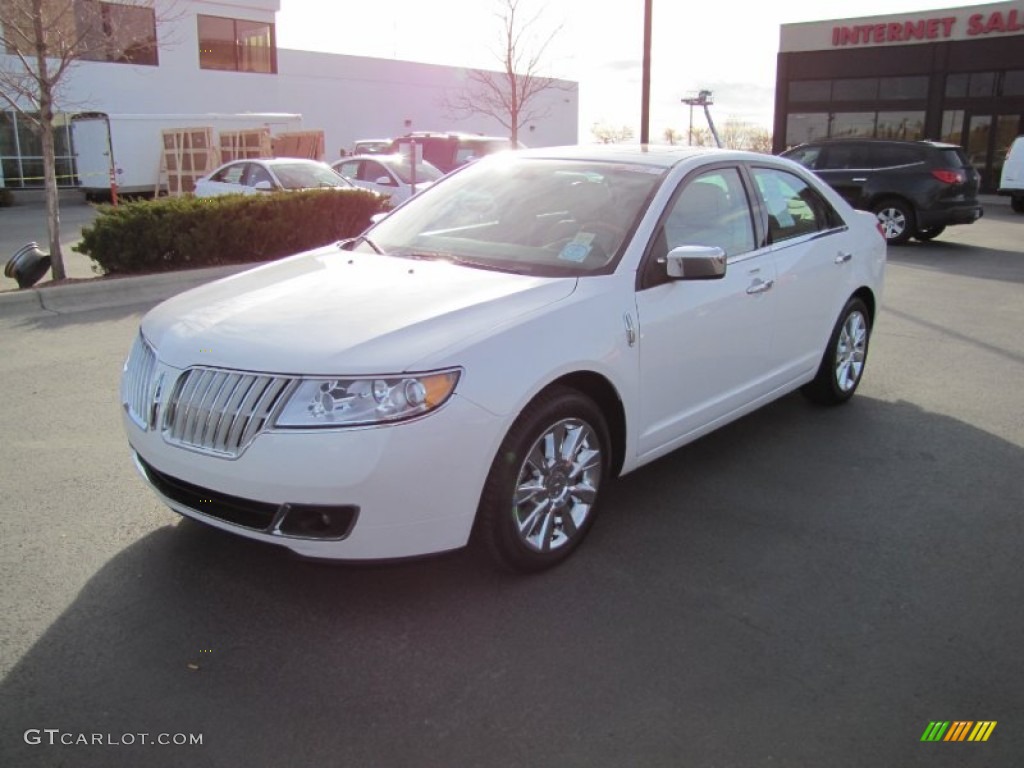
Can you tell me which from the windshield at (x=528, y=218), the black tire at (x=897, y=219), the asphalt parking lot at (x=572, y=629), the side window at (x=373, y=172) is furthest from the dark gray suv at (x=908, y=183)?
the windshield at (x=528, y=218)

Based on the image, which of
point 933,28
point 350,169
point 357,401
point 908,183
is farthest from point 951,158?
point 933,28

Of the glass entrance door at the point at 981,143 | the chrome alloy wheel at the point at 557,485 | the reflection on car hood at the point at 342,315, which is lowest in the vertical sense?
the chrome alloy wheel at the point at 557,485

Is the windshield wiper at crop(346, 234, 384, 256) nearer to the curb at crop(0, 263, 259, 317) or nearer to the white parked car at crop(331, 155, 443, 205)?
the curb at crop(0, 263, 259, 317)

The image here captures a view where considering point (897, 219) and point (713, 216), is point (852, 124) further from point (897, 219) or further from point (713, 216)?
point (713, 216)

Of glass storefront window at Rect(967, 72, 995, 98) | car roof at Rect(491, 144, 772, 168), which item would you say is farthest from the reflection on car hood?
glass storefront window at Rect(967, 72, 995, 98)

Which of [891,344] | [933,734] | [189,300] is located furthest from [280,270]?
[891,344]

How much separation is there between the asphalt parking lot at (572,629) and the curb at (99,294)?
4.15m

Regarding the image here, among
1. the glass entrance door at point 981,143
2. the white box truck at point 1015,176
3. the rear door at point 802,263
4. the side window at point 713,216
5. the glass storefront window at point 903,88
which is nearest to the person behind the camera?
the side window at point 713,216

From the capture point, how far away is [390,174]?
1689cm

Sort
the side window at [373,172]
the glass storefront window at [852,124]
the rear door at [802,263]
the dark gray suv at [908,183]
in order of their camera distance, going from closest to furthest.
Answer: the rear door at [802,263]
the dark gray suv at [908,183]
the side window at [373,172]
the glass storefront window at [852,124]

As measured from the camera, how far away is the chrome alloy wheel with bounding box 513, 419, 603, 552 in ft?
11.6

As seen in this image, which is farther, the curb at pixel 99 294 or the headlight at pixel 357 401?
the curb at pixel 99 294

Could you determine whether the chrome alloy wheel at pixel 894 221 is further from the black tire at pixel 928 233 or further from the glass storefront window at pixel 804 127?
the glass storefront window at pixel 804 127

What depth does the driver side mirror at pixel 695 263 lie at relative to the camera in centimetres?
393
